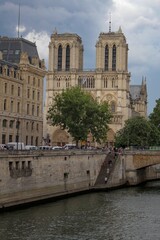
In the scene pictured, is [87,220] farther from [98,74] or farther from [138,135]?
[98,74]

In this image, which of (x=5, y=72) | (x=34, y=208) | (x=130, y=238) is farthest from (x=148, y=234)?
(x=5, y=72)

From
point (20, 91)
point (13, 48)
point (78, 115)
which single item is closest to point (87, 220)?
point (20, 91)

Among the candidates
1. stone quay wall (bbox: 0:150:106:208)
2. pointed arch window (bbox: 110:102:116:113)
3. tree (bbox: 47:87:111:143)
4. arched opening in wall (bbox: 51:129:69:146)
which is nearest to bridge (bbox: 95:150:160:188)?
stone quay wall (bbox: 0:150:106:208)

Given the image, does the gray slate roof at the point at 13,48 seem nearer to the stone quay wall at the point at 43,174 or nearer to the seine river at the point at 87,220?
the stone quay wall at the point at 43,174

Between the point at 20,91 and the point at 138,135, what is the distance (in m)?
33.2

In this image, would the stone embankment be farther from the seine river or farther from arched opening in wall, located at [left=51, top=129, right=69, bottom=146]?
arched opening in wall, located at [left=51, top=129, right=69, bottom=146]

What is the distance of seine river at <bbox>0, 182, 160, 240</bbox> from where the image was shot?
48.3 metres

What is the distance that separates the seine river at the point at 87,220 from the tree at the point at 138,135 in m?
51.6

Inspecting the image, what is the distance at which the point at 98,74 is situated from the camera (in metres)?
172

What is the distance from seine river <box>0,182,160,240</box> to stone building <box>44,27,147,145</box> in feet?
321

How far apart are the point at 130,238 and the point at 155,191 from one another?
36.8 m

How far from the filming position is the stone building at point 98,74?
16925 cm

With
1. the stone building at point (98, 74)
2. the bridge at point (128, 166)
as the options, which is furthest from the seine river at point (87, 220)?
the stone building at point (98, 74)

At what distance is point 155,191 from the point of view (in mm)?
83875
